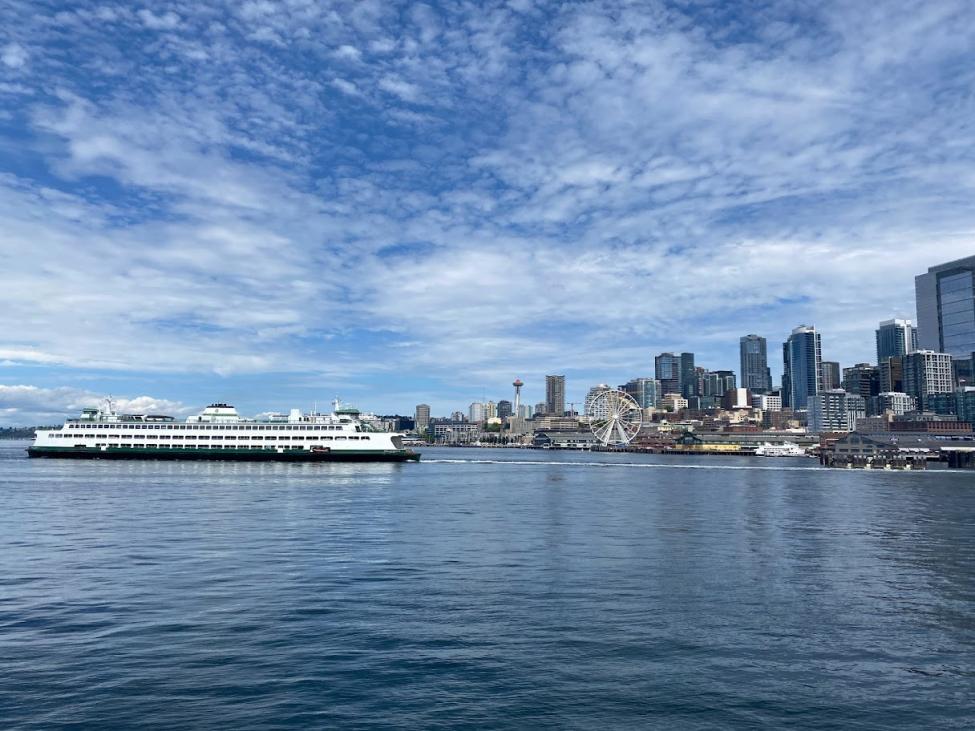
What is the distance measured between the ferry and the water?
90192 mm

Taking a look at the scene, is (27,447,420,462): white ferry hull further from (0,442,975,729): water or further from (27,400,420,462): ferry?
(0,442,975,729): water

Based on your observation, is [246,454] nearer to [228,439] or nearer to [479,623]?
[228,439]

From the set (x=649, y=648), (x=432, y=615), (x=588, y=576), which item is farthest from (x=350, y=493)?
(x=649, y=648)

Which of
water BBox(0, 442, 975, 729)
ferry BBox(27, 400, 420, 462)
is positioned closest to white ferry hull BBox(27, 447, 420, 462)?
ferry BBox(27, 400, 420, 462)

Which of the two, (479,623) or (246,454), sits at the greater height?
(246,454)

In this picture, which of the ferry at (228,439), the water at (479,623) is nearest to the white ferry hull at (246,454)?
the ferry at (228,439)

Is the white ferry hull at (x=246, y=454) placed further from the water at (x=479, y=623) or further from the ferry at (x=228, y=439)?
the water at (x=479, y=623)

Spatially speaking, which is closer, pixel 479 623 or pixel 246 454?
pixel 479 623

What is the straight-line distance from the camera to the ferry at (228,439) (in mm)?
148625

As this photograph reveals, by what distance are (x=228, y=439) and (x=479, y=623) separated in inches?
5368

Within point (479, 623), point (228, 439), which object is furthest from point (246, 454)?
point (479, 623)

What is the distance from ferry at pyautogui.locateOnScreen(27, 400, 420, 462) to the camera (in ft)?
488

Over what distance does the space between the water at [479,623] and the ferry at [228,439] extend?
90.2 metres

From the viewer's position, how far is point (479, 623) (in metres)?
26.8
